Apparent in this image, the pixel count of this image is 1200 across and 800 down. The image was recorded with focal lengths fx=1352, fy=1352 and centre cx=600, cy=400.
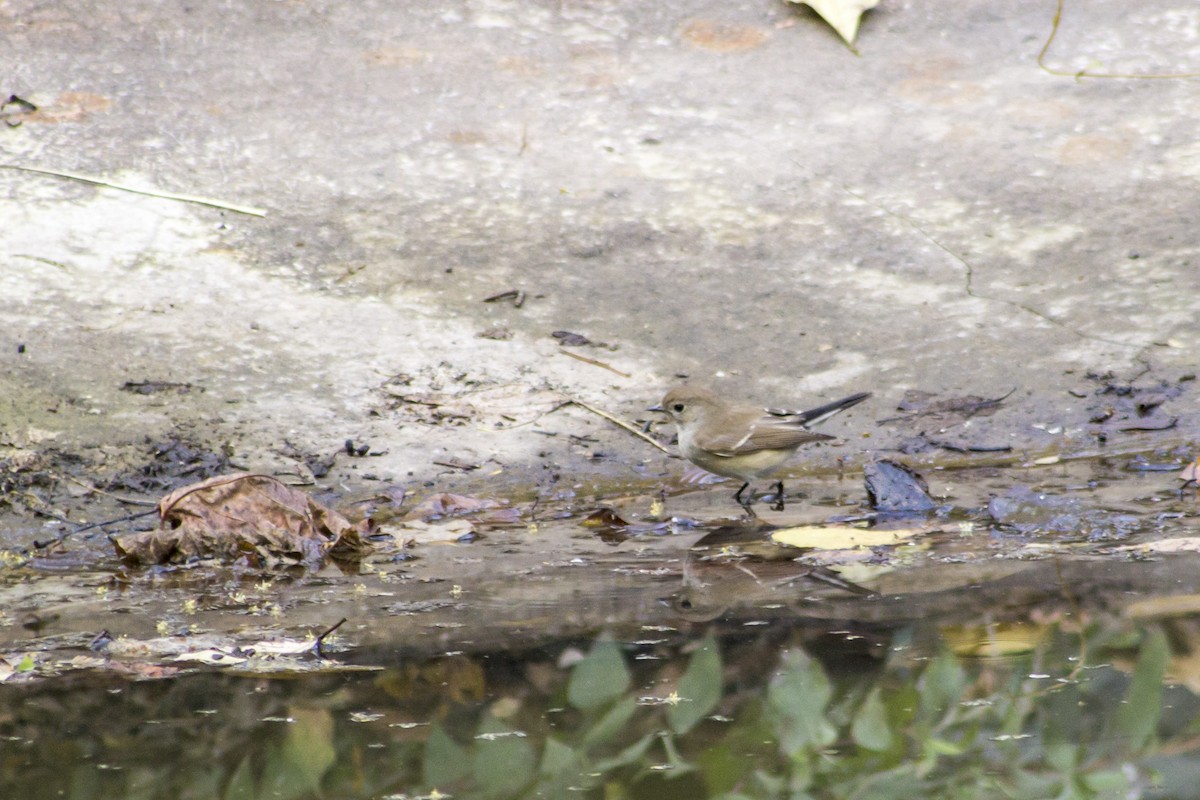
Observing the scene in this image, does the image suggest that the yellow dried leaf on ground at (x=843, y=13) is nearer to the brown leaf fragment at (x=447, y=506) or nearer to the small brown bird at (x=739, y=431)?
the small brown bird at (x=739, y=431)

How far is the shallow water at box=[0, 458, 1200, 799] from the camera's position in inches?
101

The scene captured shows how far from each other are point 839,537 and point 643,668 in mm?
1363

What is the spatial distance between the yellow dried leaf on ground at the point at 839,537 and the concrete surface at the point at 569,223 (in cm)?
66

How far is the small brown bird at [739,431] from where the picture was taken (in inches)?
185

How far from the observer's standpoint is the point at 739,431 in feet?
15.5

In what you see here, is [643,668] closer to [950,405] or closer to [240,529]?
[240,529]

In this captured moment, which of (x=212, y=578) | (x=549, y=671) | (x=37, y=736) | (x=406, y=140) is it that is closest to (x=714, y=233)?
(x=406, y=140)

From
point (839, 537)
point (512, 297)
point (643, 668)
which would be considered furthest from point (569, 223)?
point (643, 668)

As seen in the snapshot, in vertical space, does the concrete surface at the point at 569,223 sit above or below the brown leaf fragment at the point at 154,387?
above

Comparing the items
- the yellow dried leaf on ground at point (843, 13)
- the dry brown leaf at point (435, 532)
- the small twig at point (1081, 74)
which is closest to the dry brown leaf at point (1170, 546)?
the dry brown leaf at point (435, 532)

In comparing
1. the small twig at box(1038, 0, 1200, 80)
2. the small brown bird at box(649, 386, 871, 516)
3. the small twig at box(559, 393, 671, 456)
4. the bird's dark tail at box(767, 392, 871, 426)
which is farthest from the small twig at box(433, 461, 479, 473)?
the small twig at box(1038, 0, 1200, 80)

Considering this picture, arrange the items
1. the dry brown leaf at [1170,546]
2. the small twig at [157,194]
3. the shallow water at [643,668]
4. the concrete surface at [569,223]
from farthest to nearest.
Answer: the small twig at [157,194]
the concrete surface at [569,223]
the dry brown leaf at [1170,546]
the shallow water at [643,668]

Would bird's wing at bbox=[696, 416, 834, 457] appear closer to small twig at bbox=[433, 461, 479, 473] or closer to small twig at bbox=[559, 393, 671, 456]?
small twig at bbox=[559, 393, 671, 456]

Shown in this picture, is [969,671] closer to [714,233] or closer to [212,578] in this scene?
[212,578]
